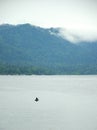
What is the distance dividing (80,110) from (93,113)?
312cm

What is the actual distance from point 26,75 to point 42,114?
14273 cm

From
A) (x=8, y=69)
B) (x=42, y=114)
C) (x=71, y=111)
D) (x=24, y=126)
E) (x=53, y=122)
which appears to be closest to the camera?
(x=24, y=126)

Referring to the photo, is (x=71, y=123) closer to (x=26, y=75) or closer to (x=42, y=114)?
(x=42, y=114)

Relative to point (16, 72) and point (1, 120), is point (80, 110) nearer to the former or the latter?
point (1, 120)

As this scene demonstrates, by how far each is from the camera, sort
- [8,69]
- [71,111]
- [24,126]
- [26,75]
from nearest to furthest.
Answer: [24,126] → [71,111] → [8,69] → [26,75]

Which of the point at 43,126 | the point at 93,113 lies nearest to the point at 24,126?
the point at 43,126

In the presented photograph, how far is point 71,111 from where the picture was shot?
44531 millimetres

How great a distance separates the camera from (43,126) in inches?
1293

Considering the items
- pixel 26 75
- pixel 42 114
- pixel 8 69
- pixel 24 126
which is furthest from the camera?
pixel 26 75

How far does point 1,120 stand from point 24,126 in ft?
11.9

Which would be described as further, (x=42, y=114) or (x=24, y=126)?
(x=42, y=114)

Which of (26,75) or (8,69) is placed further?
(26,75)

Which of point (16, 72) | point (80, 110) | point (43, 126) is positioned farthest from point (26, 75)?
point (43, 126)

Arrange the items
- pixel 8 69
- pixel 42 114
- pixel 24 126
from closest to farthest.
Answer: pixel 24 126
pixel 42 114
pixel 8 69
